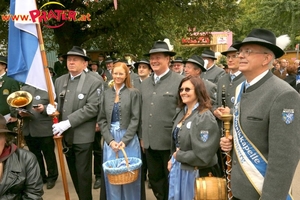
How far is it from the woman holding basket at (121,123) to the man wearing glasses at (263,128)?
1.95 meters

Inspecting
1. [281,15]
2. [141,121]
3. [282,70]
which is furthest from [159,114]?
[281,15]

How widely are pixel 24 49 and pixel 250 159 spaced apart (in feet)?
10.4

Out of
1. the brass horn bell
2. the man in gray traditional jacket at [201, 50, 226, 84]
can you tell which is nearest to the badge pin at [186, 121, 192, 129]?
the brass horn bell

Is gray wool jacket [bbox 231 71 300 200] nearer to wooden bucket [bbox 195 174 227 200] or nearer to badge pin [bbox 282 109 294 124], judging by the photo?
badge pin [bbox 282 109 294 124]

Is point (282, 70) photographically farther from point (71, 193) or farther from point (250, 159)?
point (250, 159)

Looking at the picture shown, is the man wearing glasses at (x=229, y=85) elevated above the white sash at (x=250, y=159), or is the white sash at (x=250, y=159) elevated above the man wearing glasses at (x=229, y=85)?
the man wearing glasses at (x=229, y=85)

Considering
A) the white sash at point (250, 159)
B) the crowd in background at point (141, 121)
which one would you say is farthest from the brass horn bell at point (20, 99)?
the white sash at point (250, 159)

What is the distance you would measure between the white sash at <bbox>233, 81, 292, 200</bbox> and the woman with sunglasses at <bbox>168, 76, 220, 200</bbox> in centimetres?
85

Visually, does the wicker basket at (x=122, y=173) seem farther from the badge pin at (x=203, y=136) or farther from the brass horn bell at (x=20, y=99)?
the brass horn bell at (x=20, y=99)

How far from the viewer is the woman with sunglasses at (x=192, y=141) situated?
3398 mm

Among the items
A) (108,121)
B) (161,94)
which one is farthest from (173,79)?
(108,121)

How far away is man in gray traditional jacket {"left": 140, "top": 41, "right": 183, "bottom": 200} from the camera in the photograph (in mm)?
4297

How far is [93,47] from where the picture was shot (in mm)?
16797

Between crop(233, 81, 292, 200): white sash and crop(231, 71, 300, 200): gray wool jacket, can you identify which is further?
crop(233, 81, 292, 200): white sash
